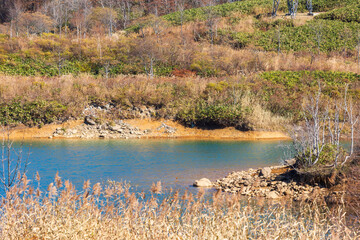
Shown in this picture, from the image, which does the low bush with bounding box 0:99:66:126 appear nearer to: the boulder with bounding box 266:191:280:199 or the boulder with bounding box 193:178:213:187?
the boulder with bounding box 193:178:213:187

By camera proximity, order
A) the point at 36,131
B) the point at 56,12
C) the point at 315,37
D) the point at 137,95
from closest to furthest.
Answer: the point at 36,131 < the point at 137,95 < the point at 315,37 < the point at 56,12

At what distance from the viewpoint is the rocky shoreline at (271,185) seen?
10.7m

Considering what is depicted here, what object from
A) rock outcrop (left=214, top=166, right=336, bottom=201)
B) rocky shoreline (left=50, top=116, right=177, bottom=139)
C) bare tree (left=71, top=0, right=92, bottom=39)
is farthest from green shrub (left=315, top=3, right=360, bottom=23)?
rock outcrop (left=214, top=166, right=336, bottom=201)

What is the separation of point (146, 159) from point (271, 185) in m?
5.96

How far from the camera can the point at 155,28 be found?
4616 centimetres

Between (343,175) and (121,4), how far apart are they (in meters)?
67.8

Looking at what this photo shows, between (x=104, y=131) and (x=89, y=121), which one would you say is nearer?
(x=104, y=131)

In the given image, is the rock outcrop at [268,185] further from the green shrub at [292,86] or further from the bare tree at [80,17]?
the bare tree at [80,17]

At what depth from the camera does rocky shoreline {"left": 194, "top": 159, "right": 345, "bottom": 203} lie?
10660mm

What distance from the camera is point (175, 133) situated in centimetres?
2397

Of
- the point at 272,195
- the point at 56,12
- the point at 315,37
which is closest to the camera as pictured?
the point at 272,195

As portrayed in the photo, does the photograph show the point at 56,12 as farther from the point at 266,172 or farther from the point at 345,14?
the point at 266,172

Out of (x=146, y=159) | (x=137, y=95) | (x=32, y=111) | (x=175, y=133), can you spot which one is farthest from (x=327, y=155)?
(x=32, y=111)

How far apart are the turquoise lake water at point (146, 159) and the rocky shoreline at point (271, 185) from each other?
853 mm
